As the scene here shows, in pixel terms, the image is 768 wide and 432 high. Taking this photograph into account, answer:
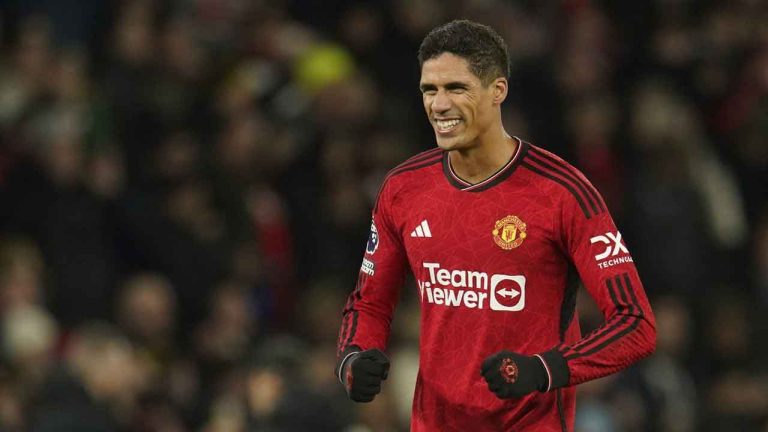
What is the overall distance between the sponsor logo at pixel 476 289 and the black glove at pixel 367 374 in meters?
0.30

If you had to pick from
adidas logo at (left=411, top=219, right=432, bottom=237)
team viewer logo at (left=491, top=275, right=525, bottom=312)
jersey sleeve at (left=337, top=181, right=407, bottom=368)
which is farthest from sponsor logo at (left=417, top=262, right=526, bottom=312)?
jersey sleeve at (left=337, top=181, right=407, bottom=368)

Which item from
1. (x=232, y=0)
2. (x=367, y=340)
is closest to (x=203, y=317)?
(x=232, y=0)

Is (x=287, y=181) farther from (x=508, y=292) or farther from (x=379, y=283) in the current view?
(x=508, y=292)

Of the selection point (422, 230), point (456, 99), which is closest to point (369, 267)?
point (422, 230)

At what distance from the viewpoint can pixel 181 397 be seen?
33.0ft

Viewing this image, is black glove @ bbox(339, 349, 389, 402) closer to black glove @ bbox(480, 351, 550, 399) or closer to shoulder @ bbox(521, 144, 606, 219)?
black glove @ bbox(480, 351, 550, 399)

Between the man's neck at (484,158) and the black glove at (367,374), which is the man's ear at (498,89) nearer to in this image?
the man's neck at (484,158)

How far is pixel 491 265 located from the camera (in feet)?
16.8

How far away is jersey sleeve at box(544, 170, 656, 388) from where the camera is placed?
4.88 m

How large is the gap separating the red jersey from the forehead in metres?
0.36

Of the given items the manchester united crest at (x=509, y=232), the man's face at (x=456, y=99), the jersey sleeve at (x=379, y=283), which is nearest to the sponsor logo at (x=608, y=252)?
the manchester united crest at (x=509, y=232)

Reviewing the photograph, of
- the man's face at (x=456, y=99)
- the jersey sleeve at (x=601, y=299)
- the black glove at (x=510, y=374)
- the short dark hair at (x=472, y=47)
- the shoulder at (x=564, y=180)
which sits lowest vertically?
the black glove at (x=510, y=374)

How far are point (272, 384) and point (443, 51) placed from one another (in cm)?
328

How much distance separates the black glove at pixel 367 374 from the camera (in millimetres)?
5059
